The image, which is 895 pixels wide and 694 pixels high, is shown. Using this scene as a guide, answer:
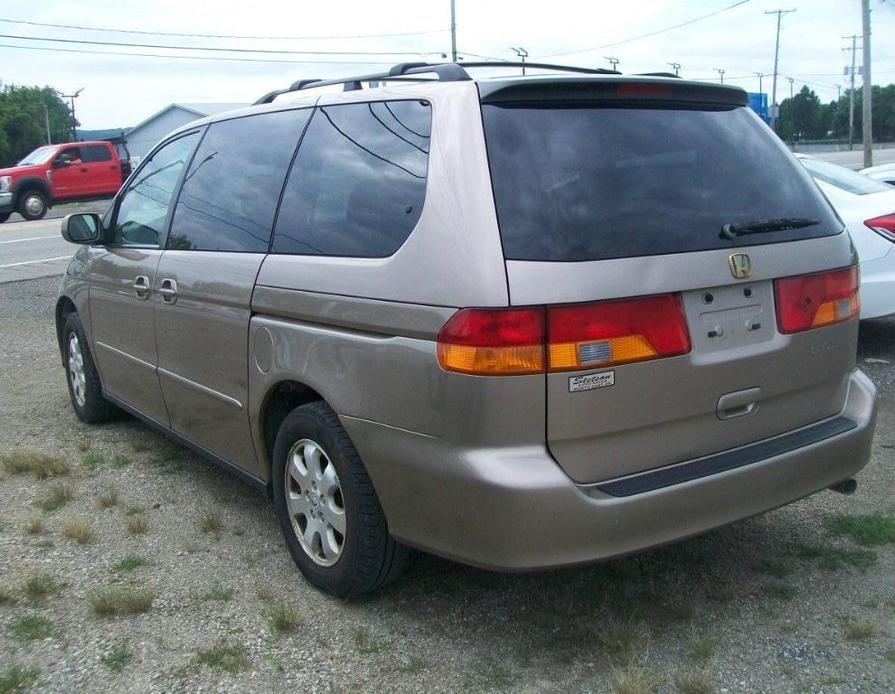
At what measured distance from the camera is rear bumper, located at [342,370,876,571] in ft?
9.08

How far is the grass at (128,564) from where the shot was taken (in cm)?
383

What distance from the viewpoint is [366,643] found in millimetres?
3223

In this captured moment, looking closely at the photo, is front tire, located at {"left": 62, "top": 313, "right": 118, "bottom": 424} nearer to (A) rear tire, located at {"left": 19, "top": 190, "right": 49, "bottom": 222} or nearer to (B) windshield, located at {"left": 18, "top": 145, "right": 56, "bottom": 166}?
(A) rear tire, located at {"left": 19, "top": 190, "right": 49, "bottom": 222}

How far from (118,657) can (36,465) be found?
2.18 meters

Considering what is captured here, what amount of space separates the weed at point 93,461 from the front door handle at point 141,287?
1.02m

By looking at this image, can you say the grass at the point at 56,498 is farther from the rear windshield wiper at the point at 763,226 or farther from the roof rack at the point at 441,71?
the rear windshield wiper at the point at 763,226

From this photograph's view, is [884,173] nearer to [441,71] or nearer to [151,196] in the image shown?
[151,196]

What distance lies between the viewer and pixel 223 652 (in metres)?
3.16

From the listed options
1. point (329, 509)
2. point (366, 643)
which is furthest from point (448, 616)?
point (329, 509)

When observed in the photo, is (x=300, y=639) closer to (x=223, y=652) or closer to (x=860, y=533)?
(x=223, y=652)

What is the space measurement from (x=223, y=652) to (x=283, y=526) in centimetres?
65

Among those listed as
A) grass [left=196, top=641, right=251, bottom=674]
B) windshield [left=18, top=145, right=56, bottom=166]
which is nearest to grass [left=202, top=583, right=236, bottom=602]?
grass [left=196, top=641, right=251, bottom=674]

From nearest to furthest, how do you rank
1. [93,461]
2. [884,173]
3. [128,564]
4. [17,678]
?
[17,678]
[128,564]
[93,461]
[884,173]

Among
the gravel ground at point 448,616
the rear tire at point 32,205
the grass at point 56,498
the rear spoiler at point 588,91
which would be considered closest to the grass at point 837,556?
the gravel ground at point 448,616
